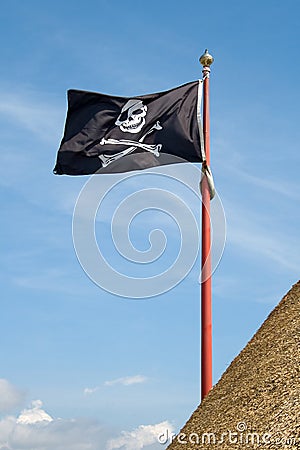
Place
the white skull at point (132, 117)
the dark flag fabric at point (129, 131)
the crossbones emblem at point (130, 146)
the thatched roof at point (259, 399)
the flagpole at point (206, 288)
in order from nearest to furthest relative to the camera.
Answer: the thatched roof at point (259, 399), the flagpole at point (206, 288), the dark flag fabric at point (129, 131), the crossbones emblem at point (130, 146), the white skull at point (132, 117)

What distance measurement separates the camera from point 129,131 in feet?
48.5

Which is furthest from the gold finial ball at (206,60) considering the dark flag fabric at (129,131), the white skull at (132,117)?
the white skull at (132,117)

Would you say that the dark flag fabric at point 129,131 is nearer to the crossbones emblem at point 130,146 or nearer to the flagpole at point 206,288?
the crossbones emblem at point 130,146

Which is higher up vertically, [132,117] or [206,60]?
[206,60]

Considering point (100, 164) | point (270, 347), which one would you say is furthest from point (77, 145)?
point (270, 347)

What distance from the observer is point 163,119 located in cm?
1448

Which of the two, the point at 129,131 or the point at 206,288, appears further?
the point at 129,131

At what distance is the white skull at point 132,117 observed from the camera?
14.7 metres

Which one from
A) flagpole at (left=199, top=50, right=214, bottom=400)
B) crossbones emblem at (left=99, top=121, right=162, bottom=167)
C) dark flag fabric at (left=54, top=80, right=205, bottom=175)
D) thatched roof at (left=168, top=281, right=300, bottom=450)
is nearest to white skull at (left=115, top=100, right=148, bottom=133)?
dark flag fabric at (left=54, top=80, right=205, bottom=175)

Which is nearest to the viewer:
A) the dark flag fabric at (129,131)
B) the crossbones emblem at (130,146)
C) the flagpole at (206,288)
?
the flagpole at (206,288)

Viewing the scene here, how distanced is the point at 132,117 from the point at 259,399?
654 centimetres

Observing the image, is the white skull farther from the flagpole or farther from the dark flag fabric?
the flagpole

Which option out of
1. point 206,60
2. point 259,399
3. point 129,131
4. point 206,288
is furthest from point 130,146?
point 259,399

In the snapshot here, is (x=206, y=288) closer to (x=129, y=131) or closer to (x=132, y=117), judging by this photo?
(x=129, y=131)
